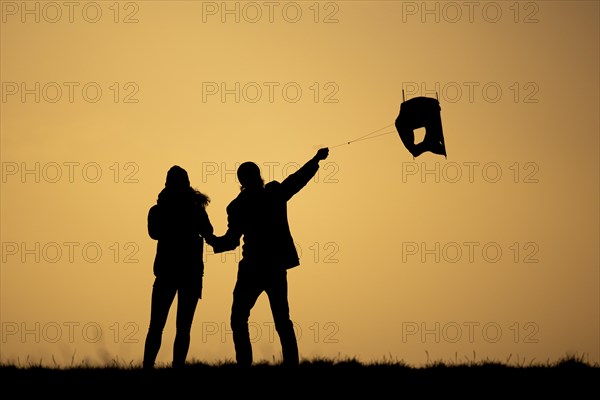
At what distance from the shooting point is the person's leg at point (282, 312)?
9266mm

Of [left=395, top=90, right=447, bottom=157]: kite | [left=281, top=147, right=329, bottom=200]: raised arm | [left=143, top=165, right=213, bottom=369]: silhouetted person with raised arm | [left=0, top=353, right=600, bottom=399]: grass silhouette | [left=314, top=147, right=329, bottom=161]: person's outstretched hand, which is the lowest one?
[left=0, top=353, right=600, bottom=399]: grass silhouette

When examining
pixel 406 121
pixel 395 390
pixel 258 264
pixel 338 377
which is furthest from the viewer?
pixel 406 121

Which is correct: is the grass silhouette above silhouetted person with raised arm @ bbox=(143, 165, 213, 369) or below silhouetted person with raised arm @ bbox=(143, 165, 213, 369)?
below

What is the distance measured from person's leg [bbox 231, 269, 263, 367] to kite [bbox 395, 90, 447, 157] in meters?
2.56

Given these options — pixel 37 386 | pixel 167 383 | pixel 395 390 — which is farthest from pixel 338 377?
pixel 37 386

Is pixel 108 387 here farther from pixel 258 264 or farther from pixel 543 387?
pixel 543 387

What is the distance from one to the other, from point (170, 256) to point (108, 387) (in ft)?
5.70

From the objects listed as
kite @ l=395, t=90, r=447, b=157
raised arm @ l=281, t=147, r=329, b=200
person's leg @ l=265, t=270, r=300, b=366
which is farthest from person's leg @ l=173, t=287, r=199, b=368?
kite @ l=395, t=90, r=447, b=157

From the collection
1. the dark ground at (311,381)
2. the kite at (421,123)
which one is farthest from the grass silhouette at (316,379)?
the kite at (421,123)

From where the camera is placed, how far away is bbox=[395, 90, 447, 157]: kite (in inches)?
418

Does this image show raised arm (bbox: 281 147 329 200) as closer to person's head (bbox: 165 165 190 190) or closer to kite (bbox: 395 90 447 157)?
person's head (bbox: 165 165 190 190)

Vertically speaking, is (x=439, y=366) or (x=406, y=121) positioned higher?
(x=406, y=121)

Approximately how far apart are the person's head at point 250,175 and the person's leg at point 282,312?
2.94 ft

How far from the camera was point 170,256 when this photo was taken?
9414 millimetres
